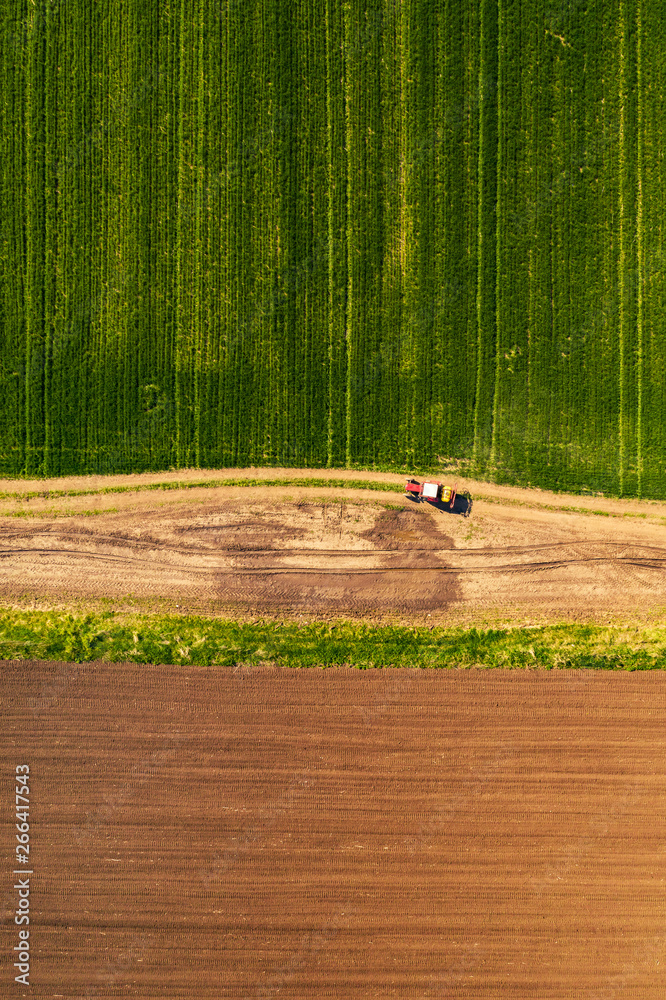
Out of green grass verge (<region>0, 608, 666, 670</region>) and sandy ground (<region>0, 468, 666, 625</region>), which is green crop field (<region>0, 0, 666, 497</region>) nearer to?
sandy ground (<region>0, 468, 666, 625</region>)

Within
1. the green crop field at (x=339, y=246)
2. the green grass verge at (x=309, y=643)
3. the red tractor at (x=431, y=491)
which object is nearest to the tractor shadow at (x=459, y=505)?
the red tractor at (x=431, y=491)

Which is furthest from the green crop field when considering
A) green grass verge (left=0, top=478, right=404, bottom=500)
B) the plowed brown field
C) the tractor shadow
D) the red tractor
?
the plowed brown field

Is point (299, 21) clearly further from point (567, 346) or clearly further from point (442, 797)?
point (442, 797)

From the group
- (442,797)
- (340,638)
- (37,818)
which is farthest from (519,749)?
(37,818)

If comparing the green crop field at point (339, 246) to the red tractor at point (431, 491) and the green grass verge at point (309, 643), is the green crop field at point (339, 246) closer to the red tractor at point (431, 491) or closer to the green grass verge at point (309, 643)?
the red tractor at point (431, 491)

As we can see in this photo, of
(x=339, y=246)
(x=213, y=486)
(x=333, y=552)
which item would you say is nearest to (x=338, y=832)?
(x=333, y=552)

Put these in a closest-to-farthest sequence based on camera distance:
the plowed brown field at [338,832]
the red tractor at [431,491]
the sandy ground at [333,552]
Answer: the plowed brown field at [338,832] < the red tractor at [431,491] < the sandy ground at [333,552]

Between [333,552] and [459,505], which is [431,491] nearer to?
[459,505]
